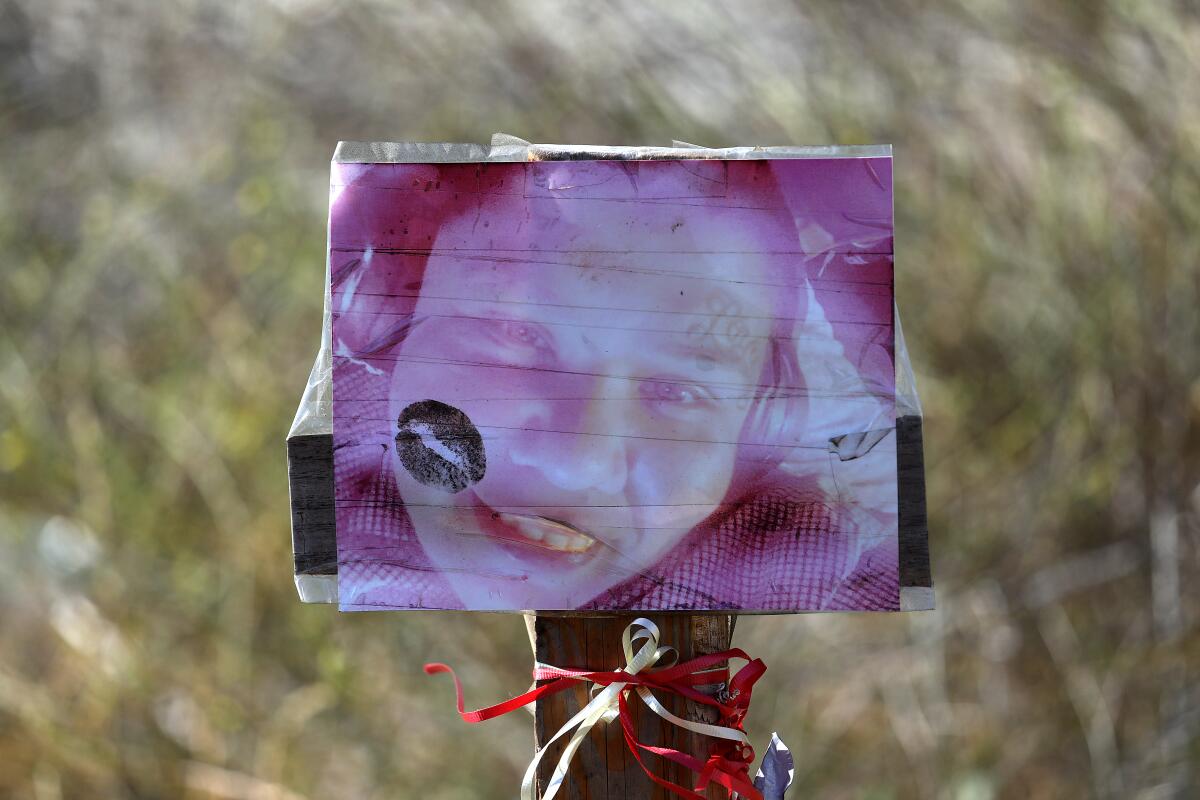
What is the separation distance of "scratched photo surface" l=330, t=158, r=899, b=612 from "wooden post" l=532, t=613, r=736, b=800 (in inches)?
3.8

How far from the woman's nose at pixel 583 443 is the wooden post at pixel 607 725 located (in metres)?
0.17

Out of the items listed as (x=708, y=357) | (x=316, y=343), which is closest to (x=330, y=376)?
(x=708, y=357)

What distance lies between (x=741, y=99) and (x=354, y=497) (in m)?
1.84

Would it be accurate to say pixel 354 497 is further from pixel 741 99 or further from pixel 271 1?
pixel 271 1

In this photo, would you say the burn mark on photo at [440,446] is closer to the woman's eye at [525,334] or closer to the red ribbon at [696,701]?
the woman's eye at [525,334]

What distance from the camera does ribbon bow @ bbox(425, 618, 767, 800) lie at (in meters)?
1.12

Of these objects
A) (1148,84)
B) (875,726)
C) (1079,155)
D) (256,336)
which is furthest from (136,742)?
(1148,84)

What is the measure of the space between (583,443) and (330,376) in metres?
0.26

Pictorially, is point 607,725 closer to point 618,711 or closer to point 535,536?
point 618,711

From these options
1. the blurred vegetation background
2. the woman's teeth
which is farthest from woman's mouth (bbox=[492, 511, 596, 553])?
the blurred vegetation background

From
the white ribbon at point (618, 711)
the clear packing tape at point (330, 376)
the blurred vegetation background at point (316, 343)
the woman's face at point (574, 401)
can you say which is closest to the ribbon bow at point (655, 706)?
the white ribbon at point (618, 711)

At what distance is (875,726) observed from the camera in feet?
8.53

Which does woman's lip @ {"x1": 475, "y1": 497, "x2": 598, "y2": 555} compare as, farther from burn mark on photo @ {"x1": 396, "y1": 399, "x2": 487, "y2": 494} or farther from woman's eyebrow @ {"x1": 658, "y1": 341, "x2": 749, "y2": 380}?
woman's eyebrow @ {"x1": 658, "y1": 341, "x2": 749, "y2": 380}

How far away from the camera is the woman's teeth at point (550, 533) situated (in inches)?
41.9
